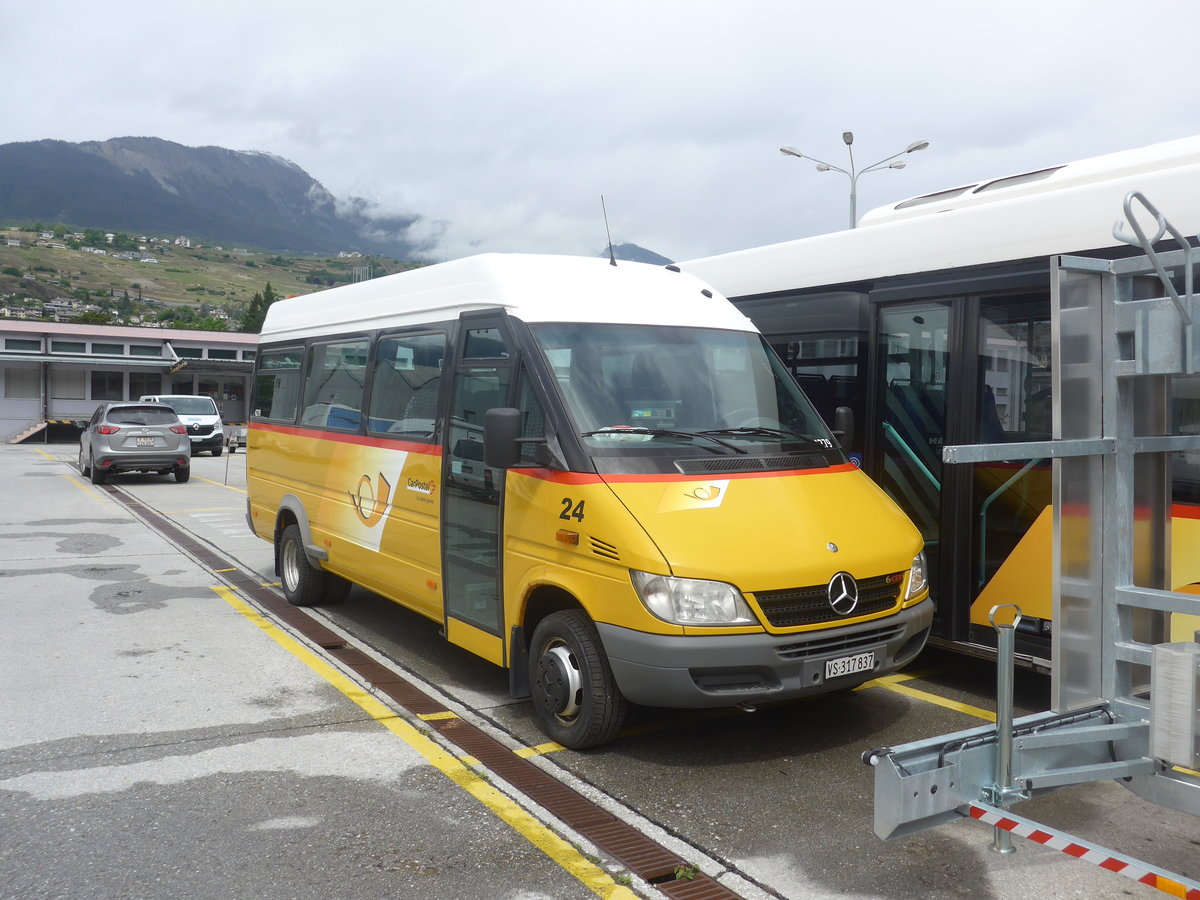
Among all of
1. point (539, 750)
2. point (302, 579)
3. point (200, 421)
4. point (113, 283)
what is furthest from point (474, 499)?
point (113, 283)

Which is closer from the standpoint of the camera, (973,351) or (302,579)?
(973,351)

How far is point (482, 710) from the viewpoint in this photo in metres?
5.79

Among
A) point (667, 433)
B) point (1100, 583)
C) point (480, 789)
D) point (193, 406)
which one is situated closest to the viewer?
point (1100, 583)

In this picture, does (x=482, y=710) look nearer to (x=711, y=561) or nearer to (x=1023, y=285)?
(x=711, y=561)

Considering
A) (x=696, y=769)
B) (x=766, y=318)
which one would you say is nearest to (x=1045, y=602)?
(x=696, y=769)

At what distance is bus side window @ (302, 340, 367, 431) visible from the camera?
24.5ft

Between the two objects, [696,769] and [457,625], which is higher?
[457,625]

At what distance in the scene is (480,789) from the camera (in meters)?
4.62

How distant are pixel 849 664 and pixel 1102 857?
2011 millimetres

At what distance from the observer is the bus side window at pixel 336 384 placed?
24.5 feet

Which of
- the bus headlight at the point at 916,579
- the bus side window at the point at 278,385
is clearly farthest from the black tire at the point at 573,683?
the bus side window at the point at 278,385

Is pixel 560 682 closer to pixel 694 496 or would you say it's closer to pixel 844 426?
pixel 694 496

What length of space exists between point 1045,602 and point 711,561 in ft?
7.19

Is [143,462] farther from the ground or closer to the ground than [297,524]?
farther from the ground
